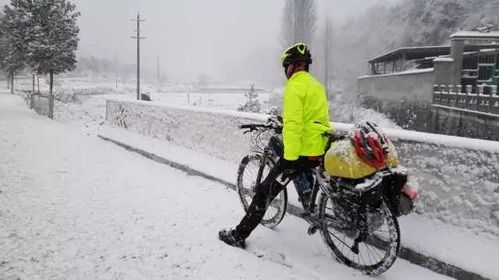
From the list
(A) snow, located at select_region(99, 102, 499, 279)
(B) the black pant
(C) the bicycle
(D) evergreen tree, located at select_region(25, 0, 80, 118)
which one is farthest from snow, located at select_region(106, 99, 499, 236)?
(D) evergreen tree, located at select_region(25, 0, 80, 118)

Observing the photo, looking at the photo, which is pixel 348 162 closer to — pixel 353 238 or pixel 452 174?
pixel 353 238

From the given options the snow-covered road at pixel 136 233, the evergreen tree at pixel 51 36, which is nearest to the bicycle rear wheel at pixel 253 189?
the snow-covered road at pixel 136 233

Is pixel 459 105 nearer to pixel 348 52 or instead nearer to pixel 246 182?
pixel 246 182

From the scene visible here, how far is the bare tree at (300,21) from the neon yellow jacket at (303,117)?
1850 inches

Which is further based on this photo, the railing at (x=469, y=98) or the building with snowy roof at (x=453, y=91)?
the building with snowy roof at (x=453, y=91)

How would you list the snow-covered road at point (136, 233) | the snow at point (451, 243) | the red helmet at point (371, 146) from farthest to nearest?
the snow-covered road at point (136, 233)
the snow at point (451, 243)
the red helmet at point (371, 146)

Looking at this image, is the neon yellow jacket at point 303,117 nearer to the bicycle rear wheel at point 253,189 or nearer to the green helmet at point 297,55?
the green helmet at point 297,55

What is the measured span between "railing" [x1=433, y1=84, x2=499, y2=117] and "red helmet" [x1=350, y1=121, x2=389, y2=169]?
1788 cm

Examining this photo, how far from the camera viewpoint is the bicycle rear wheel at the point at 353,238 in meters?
3.89

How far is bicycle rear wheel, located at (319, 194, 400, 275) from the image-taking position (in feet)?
12.8

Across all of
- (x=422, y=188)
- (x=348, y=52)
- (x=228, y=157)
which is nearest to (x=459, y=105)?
(x=228, y=157)

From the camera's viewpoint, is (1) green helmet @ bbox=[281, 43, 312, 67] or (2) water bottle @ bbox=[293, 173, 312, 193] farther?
(2) water bottle @ bbox=[293, 173, 312, 193]

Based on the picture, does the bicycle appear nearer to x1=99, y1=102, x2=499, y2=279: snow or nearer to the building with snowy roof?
x1=99, y1=102, x2=499, y2=279: snow

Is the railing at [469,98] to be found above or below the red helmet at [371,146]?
above
